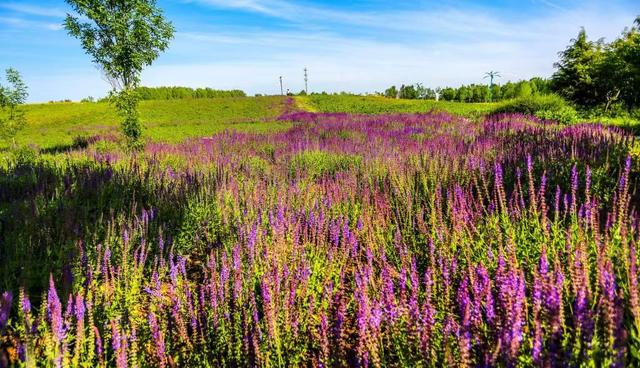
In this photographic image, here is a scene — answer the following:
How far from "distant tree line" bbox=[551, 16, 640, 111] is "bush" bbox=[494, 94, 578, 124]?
10.8 m

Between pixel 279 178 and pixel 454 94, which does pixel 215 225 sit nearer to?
pixel 279 178

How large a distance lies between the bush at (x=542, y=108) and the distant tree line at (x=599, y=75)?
10752mm

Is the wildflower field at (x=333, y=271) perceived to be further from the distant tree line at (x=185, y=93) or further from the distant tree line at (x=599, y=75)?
the distant tree line at (x=185, y=93)

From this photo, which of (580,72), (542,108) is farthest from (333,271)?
(580,72)

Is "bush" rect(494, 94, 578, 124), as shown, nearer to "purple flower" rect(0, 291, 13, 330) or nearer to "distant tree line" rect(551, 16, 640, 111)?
"distant tree line" rect(551, 16, 640, 111)

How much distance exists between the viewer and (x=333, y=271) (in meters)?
3.37

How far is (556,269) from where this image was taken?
192 cm

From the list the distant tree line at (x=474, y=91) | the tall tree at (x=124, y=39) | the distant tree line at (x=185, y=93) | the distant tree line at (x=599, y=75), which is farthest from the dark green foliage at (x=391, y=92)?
the tall tree at (x=124, y=39)

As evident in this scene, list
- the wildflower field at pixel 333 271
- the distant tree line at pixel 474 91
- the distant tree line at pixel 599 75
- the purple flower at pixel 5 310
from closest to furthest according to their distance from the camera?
1. the wildflower field at pixel 333 271
2. the purple flower at pixel 5 310
3. the distant tree line at pixel 599 75
4. the distant tree line at pixel 474 91

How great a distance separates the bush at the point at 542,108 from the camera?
18641 millimetres

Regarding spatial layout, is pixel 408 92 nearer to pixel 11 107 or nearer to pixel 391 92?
pixel 391 92

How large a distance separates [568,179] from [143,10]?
14.8 metres

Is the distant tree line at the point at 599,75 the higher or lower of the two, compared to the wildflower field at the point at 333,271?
higher

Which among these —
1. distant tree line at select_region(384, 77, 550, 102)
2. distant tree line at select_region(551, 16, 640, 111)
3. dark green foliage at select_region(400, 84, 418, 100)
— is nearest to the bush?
distant tree line at select_region(551, 16, 640, 111)
